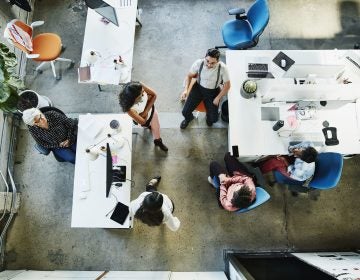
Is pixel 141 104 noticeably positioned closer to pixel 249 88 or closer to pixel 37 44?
pixel 249 88

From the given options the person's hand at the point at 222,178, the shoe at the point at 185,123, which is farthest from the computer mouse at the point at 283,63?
the person's hand at the point at 222,178

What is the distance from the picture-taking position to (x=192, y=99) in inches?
159

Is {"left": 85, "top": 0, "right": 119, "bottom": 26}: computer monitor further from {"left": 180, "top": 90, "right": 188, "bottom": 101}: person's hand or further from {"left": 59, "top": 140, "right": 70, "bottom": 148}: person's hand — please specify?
{"left": 59, "top": 140, "right": 70, "bottom": 148}: person's hand

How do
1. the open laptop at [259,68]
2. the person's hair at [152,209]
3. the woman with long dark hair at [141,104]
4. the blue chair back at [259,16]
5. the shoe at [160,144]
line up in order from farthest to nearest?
the shoe at [160,144], the blue chair back at [259,16], the open laptop at [259,68], the woman with long dark hair at [141,104], the person's hair at [152,209]

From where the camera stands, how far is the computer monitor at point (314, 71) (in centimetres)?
344

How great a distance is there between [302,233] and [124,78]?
292 cm

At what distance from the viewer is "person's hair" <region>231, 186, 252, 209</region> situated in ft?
9.92

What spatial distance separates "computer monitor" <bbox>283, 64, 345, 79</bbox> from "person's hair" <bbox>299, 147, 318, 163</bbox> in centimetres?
90

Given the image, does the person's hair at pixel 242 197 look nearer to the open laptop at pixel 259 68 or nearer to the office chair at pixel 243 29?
the open laptop at pixel 259 68

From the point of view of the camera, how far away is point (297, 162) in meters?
3.53

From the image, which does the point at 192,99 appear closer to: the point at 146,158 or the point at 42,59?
the point at 146,158

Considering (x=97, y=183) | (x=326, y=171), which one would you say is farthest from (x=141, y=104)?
(x=326, y=171)

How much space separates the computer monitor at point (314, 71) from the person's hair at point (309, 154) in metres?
0.90

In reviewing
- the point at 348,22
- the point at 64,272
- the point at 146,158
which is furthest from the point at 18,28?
the point at 348,22
